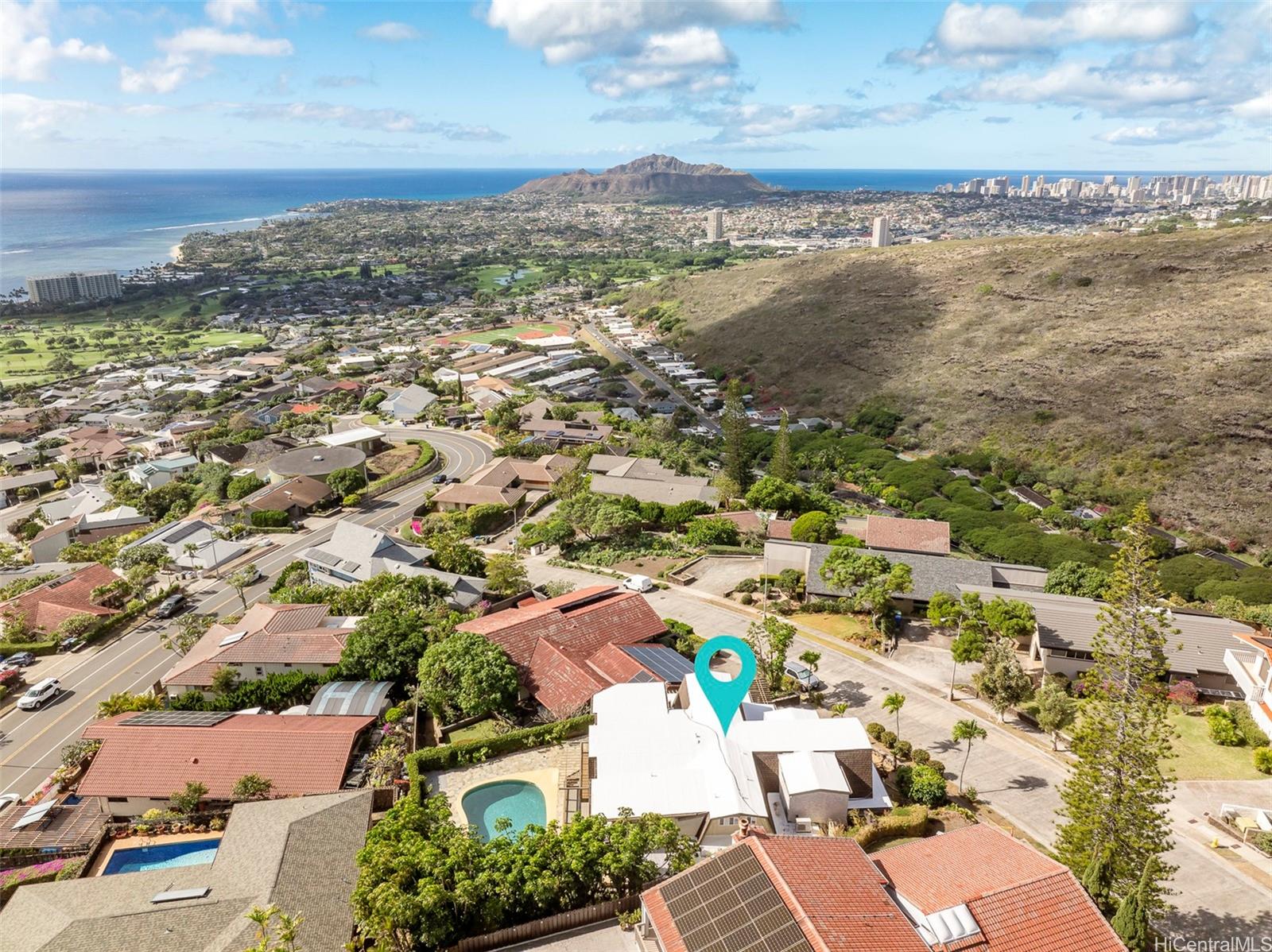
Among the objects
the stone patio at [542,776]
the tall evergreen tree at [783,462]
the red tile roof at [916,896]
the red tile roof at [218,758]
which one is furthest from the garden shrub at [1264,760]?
the tall evergreen tree at [783,462]

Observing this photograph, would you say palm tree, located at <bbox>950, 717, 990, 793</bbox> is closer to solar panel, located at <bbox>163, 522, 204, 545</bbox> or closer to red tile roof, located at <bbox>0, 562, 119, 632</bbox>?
red tile roof, located at <bbox>0, 562, 119, 632</bbox>

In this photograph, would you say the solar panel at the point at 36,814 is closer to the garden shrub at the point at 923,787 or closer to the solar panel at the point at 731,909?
the solar panel at the point at 731,909

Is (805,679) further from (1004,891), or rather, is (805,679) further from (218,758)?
(218,758)

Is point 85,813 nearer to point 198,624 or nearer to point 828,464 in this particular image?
point 198,624

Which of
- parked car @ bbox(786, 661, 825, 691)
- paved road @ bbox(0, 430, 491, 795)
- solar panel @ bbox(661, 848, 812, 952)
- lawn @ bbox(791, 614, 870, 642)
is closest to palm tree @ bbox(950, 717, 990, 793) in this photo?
parked car @ bbox(786, 661, 825, 691)

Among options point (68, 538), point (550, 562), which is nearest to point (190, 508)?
point (68, 538)

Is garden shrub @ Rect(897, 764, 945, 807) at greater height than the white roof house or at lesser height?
lesser

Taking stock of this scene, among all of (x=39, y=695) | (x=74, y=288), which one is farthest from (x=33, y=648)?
(x=74, y=288)
